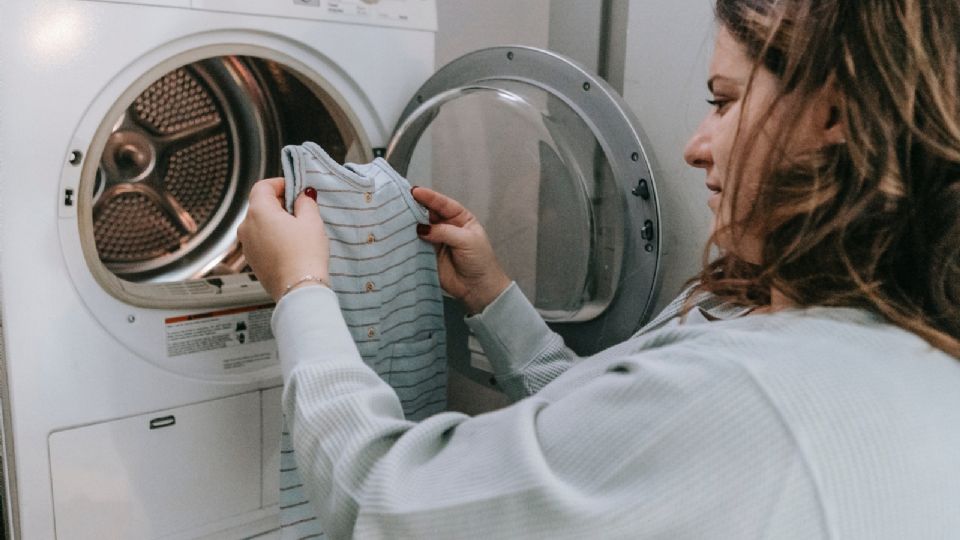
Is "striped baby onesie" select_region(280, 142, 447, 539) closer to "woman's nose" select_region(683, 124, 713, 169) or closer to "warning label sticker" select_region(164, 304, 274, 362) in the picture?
"warning label sticker" select_region(164, 304, 274, 362)

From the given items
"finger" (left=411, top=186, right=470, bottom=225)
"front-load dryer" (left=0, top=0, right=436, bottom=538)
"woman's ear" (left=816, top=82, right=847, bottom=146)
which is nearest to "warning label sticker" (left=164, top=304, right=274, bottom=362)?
"front-load dryer" (left=0, top=0, right=436, bottom=538)

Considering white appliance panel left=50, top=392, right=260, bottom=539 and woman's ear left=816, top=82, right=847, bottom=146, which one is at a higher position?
woman's ear left=816, top=82, right=847, bottom=146

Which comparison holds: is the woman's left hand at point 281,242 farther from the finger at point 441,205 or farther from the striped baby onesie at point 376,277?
the finger at point 441,205

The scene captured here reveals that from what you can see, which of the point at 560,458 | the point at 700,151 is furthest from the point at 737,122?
the point at 560,458

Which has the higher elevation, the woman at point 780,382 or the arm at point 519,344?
the woman at point 780,382

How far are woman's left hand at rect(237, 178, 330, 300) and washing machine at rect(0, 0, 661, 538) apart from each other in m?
0.24

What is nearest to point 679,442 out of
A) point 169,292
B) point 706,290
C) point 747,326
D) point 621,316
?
point 747,326

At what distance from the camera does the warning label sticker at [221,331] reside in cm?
107

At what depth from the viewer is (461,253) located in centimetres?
108

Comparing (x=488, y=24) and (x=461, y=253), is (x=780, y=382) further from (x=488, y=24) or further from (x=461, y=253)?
(x=488, y=24)

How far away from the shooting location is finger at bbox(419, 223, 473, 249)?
106cm

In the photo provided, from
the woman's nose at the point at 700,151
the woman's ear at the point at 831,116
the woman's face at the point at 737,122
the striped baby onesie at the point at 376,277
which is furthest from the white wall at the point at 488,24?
the woman's ear at the point at 831,116

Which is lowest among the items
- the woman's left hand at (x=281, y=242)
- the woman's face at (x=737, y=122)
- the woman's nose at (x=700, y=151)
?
the woman's left hand at (x=281, y=242)

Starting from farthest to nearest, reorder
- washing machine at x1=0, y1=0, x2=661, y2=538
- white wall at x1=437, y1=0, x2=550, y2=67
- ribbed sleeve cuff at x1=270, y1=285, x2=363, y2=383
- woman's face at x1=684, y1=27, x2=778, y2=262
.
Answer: white wall at x1=437, y1=0, x2=550, y2=67 → washing machine at x1=0, y1=0, x2=661, y2=538 → ribbed sleeve cuff at x1=270, y1=285, x2=363, y2=383 → woman's face at x1=684, y1=27, x2=778, y2=262
